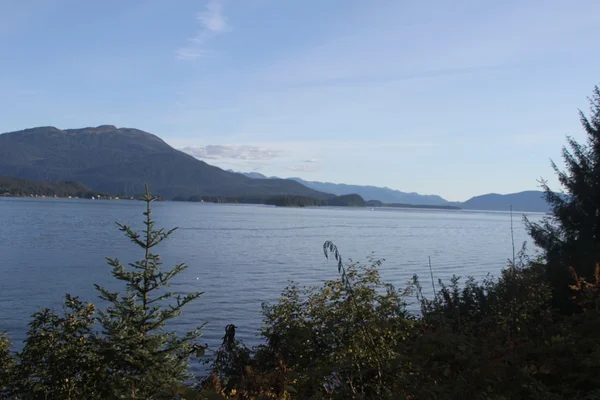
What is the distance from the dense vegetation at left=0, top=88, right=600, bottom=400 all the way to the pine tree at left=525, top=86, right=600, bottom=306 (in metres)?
0.05

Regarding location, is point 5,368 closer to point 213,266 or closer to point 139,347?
point 139,347

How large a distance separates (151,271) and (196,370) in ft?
28.0

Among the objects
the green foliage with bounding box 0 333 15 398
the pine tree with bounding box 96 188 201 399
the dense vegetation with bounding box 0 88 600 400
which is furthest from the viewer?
the green foliage with bounding box 0 333 15 398

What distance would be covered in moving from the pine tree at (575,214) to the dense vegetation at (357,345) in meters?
0.05

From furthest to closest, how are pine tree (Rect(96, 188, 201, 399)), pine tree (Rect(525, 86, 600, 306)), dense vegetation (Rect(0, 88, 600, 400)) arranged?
pine tree (Rect(525, 86, 600, 306)), pine tree (Rect(96, 188, 201, 399)), dense vegetation (Rect(0, 88, 600, 400))

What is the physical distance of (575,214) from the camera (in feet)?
52.2

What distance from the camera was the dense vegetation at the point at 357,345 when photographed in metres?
3.82

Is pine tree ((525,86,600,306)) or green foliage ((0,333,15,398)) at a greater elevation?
pine tree ((525,86,600,306))

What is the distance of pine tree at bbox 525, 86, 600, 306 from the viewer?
14023 mm

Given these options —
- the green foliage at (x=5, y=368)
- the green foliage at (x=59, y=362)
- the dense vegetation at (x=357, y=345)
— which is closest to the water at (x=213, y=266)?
the dense vegetation at (x=357, y=345)

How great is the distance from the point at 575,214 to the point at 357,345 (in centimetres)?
1085

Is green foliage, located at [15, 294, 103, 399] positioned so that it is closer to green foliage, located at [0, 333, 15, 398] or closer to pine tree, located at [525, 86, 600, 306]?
green foliage, located at [0, 333, 15, 398]

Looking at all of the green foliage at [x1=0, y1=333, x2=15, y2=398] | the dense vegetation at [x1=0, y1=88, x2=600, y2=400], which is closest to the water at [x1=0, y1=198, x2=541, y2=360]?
the dense vegetation at [x1=0, y1=88, x2=600, y2=400]

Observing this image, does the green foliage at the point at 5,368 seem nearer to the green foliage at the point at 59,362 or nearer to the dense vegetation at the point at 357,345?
the dense vegetation at the point at 357,345
